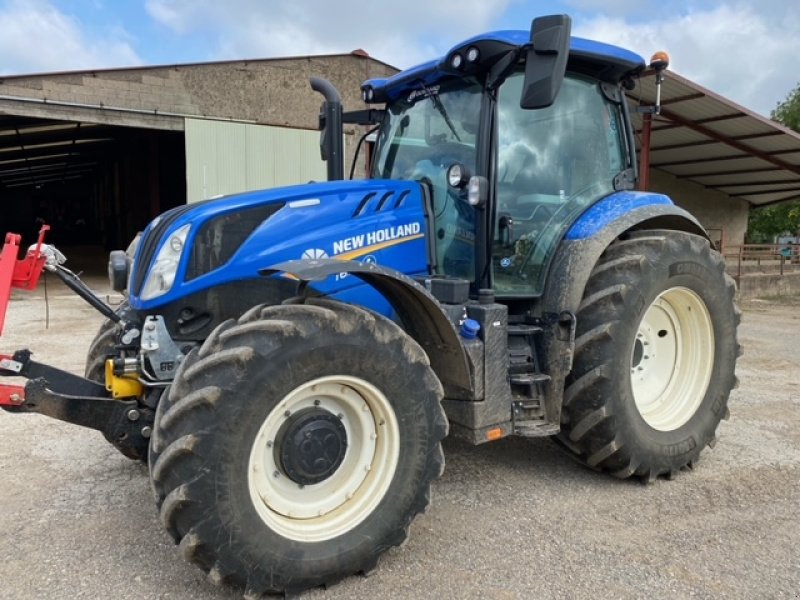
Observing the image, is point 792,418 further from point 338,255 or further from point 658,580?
point 338,255

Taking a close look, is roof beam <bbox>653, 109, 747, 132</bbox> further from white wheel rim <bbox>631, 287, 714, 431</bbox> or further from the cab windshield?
the cab windshield

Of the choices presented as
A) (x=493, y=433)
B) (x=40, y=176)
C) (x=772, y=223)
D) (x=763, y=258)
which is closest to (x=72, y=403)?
(x=493, y=433)

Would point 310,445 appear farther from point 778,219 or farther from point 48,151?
point 778,219

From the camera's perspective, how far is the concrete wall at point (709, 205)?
18250 mm

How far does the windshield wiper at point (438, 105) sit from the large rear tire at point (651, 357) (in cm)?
109

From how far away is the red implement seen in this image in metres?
2.82

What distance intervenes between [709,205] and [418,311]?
62.2 feet

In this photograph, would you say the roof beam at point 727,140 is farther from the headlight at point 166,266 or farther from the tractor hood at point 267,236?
the headlight at point 166,266

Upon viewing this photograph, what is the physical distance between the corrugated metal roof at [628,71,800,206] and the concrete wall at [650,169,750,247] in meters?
0.24

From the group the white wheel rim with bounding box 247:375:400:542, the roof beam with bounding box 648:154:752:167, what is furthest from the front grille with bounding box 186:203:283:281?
the roof beam with bounding box 648:154:752:167

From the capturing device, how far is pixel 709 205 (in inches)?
767

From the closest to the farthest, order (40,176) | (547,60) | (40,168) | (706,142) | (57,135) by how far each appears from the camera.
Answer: (547,60), (706,142), (57,135), (40,168), (40,176)

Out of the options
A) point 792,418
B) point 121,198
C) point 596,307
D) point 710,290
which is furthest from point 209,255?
point 121,198

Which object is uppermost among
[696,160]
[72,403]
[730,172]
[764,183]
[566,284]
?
[696,160]
